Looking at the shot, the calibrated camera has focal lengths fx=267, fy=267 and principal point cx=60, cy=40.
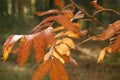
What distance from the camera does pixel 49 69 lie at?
2.14ft

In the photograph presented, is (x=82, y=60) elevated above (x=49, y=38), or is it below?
below

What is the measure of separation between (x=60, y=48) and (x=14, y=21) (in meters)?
14.7

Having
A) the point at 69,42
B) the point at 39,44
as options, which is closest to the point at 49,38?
the point at 39,44

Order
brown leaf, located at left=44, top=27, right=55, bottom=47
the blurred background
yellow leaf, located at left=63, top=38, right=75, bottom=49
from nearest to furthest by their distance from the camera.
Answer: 1. brown leaf, located at left=44, top=27, right=55, bottom=47
2. yellow leaf, located at left=63, top=38, right=75, bottom=49
3. the blurred background

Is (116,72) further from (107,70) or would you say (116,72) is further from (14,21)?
(14,21)

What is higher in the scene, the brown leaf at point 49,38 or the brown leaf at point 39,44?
the brown leaf at point 49,38

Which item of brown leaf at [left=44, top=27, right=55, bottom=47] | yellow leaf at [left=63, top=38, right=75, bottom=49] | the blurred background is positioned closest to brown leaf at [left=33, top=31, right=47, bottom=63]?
brown leaf at [left=44, top=27, right=55, bottom=47]

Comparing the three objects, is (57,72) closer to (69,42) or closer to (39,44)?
(39,44)

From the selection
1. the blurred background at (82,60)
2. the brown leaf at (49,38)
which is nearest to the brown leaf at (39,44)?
the brown leaf at (49,38)

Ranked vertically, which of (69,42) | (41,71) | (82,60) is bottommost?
(82,60)

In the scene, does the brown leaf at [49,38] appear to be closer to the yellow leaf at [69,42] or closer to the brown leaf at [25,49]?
the brown leaf at [25,49]

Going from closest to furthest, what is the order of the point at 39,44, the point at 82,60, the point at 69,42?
the point at 39,44 < the point at 69,42 < the point at 82,60

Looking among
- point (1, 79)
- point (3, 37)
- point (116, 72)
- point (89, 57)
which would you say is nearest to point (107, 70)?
point (116, 72)

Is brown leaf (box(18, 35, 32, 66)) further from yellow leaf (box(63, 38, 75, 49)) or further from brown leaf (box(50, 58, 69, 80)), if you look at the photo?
yellow leaf (box(63, 38, 75, 49))
